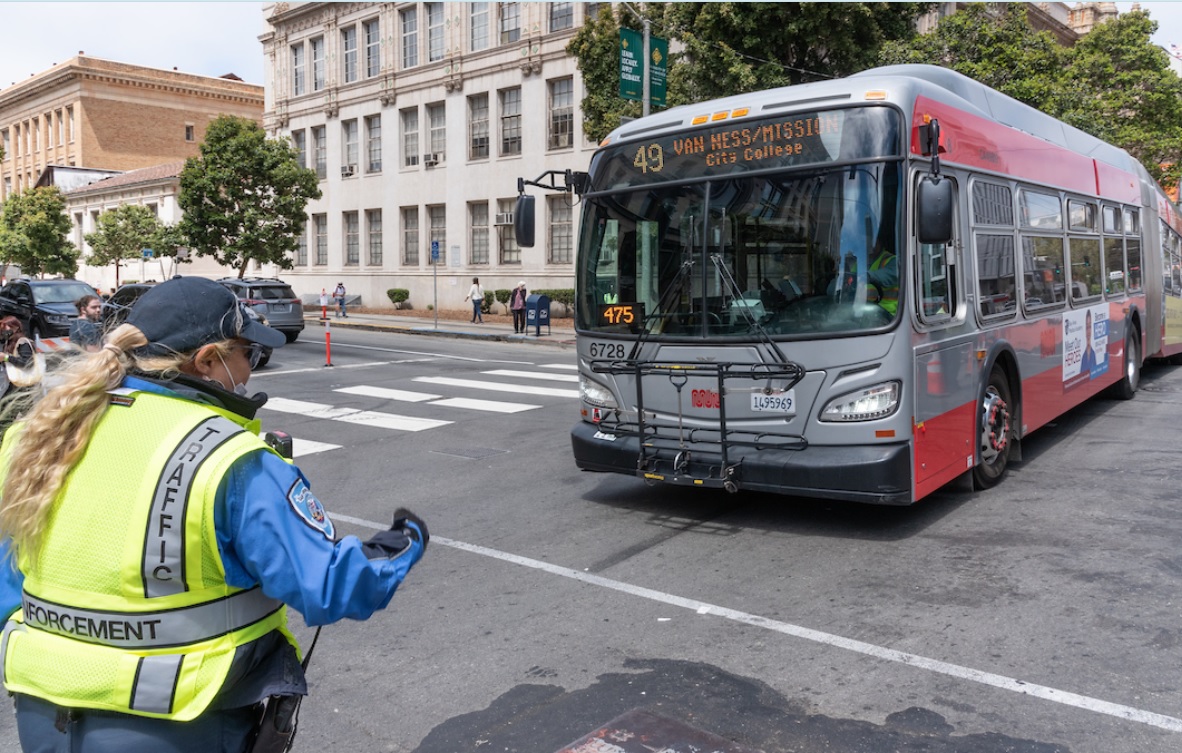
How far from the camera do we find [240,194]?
37.7 meters

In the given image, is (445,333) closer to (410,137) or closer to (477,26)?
(477,26)

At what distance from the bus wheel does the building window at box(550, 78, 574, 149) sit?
28.6 meters

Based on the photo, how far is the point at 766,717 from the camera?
420 cm

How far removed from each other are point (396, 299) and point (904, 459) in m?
36.3

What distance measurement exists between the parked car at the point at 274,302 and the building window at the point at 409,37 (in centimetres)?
1938

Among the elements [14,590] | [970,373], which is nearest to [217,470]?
[14,590]

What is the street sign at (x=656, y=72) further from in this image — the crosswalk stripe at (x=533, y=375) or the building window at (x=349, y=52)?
the building window at (x=349, y=52)

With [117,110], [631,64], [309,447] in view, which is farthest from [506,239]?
[117,110]

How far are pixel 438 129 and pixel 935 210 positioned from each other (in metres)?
36.5

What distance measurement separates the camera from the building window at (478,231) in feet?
128

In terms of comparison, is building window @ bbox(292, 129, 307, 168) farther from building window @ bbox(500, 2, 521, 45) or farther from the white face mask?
the white face mask

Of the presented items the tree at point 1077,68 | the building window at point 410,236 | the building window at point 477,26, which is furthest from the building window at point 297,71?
the tree at point 1077,68

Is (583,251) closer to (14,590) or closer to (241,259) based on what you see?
(14,590)

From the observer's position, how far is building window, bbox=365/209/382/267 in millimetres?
43938
